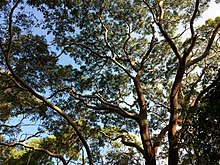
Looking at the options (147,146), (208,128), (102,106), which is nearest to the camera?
(208,128)

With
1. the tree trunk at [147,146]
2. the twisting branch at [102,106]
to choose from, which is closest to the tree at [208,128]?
the tree trunk at [147,146]

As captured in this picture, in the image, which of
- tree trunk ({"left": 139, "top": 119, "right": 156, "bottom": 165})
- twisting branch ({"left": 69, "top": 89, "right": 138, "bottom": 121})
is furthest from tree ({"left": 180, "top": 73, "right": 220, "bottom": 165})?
twisting branch ({"left": 69, "top": 89, "right": 138, "bottom": 121})

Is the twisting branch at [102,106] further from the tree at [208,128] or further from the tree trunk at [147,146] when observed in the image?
the tree at [208,128]

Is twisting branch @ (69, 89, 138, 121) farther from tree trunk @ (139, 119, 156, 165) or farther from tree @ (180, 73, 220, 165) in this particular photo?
tree @ (180, 73, 220, 165)

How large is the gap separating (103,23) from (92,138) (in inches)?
178

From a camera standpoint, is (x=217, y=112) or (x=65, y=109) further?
(x=65, y=109)

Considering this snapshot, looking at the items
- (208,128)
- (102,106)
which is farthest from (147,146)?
(208,128)

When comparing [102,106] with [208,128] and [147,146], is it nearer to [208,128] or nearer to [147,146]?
[147,146]

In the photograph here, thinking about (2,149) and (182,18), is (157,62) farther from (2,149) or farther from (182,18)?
(2,149)

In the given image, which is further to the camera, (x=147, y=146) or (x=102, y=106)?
(x=102, y=106)

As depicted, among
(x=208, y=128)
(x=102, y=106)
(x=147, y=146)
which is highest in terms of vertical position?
(x=102, y=106)

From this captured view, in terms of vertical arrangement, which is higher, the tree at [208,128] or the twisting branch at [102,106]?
the twisting branch at [102,106]

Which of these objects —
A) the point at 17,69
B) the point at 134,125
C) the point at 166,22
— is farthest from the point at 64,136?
the point at 166,22

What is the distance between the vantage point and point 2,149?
1363 centimetres
